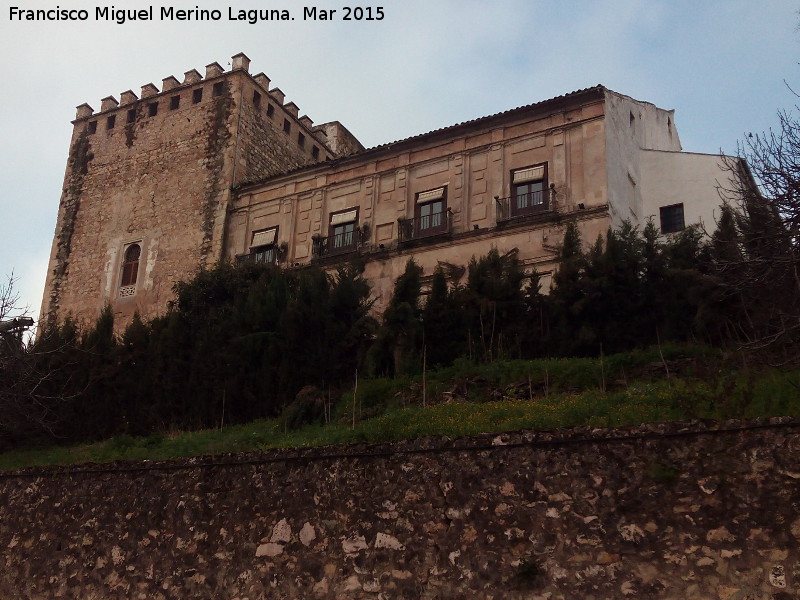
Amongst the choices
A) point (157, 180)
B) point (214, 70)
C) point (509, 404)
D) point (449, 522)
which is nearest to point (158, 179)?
point (157, 180)

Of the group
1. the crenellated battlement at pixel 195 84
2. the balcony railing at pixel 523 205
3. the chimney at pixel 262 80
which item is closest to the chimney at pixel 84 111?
the crenellated battlement at pixel 195 84

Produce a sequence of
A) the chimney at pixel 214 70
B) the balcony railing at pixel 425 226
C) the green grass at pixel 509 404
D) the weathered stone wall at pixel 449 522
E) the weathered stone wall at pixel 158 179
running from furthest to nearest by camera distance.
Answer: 1. the chimney at pixel 214 70
2. the weathered stone wall at pixel 158 179
3. the balcony railing at pixel 425 226
4. the green grass at pixel 509 404
5. the weathered stone wall at pixel 449 522

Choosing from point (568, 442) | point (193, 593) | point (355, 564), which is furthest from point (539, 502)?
point (193, 593)

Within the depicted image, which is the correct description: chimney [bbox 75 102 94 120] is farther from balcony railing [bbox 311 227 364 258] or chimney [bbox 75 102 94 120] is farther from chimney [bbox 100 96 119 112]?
balcony railing [bbox 311 227 364 258]

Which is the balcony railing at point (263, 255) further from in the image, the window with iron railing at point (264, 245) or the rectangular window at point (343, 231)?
A: the rectangular window at point (343, 231)

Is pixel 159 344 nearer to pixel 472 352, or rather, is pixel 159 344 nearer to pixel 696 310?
pixel 472 352

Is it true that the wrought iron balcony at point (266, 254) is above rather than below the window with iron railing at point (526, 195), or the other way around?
below

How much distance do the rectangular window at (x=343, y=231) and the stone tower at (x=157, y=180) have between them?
3891 millimetres

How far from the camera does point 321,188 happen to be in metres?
25.9

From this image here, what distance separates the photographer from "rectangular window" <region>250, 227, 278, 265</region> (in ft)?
84.2

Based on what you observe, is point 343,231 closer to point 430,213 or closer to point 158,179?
point 430,213

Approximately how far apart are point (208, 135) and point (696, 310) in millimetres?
18438

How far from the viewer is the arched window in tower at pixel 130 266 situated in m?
27.6

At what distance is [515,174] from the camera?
22641 millimetres
